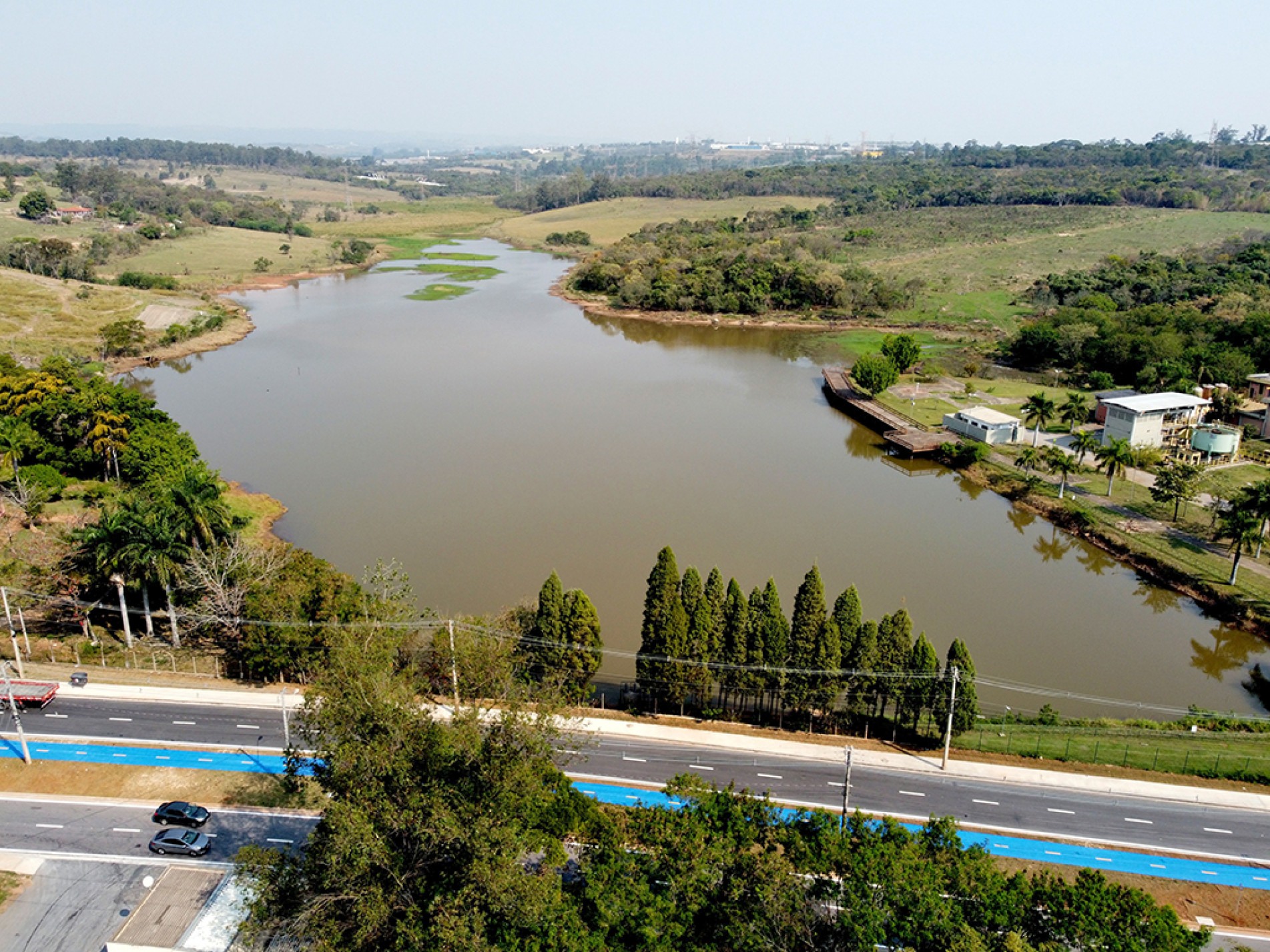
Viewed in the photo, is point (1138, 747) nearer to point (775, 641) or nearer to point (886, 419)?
point (775, 641)

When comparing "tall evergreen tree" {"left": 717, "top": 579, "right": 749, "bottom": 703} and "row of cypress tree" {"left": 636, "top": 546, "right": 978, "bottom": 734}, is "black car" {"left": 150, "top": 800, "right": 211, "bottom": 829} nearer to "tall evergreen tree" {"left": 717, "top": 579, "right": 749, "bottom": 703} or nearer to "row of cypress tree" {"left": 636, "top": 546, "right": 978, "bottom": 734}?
"row of cypress tree" {"left": 636, "top": 546, "right": 978, "bottom": 734}

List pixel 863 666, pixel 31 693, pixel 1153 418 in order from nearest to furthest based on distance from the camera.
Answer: pixel 863 666
pixel 31 693
pixel 1153 418

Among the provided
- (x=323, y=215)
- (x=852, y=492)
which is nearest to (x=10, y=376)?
(x=852, y=492)

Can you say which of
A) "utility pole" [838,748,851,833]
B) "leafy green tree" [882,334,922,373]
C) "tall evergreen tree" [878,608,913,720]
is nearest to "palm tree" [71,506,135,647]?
"utility pole" [838,748,851,833]

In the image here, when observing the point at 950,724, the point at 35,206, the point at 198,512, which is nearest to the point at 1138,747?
the point at 950,724

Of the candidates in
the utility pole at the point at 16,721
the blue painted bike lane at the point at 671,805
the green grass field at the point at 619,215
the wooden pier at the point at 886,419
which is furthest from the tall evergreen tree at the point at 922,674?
the green grass field at the point at 619,215

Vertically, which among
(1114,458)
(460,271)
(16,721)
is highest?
(460,271)
